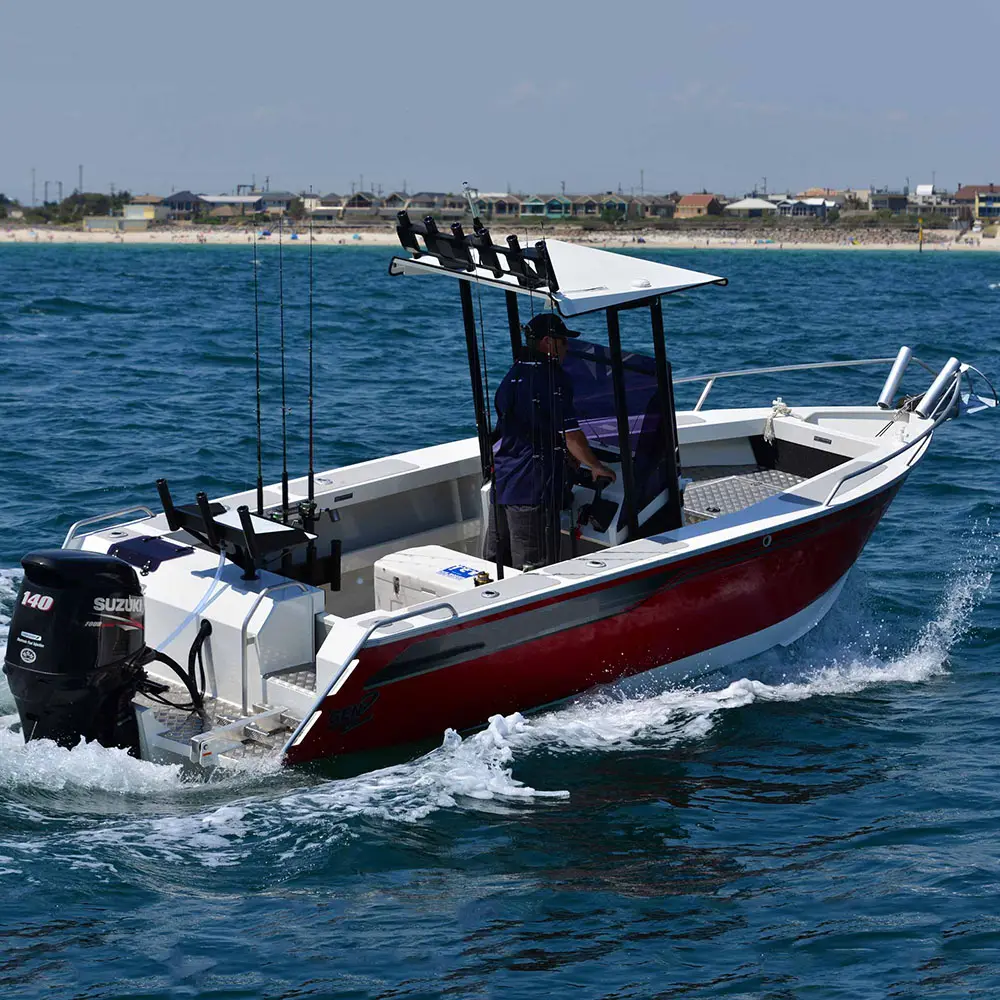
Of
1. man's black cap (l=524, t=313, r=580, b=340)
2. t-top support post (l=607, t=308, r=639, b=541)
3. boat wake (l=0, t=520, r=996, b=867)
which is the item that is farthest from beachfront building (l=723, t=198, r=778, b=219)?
boat wake (l=0, t=520, r=996, b=867)

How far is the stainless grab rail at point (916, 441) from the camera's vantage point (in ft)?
28.0

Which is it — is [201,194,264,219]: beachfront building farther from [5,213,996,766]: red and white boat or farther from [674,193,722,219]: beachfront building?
[5,213,996,766]: red and white boat

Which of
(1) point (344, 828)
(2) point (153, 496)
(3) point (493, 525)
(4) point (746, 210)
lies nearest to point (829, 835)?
(1) point (344, 828)

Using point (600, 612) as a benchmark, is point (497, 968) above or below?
below

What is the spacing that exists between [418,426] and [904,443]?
316 inches

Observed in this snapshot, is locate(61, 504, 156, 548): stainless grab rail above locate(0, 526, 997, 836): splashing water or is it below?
above

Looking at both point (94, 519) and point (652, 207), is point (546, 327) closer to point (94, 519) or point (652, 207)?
point (94, 519)

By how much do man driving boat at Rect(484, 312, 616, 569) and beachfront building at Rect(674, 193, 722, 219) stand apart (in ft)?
495

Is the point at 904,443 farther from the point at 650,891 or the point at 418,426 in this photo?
the point at 418,426

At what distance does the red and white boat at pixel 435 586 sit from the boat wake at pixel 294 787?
0.41ft

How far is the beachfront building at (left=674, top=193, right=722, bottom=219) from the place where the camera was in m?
156

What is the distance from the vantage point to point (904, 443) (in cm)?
961

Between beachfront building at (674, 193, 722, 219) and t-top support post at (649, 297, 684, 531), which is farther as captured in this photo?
beachfront building at (674, 193, 722, 219)

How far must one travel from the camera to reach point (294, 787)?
6738 millimetres
